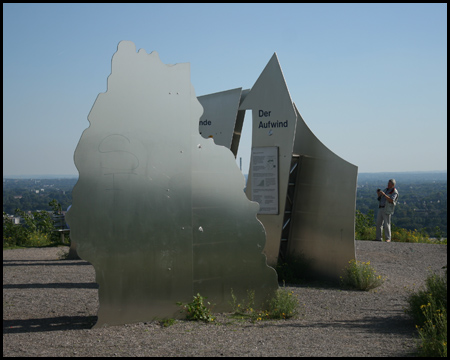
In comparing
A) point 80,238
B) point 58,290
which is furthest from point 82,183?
point 58,290

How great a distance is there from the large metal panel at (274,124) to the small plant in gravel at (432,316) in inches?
162

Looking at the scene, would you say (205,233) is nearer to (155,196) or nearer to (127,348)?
(155,196)

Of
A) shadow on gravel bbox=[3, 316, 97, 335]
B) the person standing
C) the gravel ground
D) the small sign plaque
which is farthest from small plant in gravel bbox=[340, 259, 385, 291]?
the person standing

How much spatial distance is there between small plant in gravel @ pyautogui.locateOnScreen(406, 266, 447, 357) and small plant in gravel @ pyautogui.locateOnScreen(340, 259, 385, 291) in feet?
8.47

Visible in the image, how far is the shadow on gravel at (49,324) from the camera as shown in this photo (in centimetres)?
705

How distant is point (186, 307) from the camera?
762cm

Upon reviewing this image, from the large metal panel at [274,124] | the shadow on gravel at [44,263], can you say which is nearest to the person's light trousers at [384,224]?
the large metal panel at [274,124]

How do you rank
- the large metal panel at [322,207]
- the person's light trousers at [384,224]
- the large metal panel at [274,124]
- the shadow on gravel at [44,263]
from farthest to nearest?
the person's light trousers at [384,224] < the shadow on gravel at [44,263] < the large metal panel at [274,124] < the large metal panel at [322,207]

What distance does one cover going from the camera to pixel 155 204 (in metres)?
7.46

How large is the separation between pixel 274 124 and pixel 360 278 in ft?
11.1

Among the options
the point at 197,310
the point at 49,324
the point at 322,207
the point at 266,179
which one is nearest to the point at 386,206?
the point at 322,207

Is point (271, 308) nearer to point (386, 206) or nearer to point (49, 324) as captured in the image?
point (49, 324)

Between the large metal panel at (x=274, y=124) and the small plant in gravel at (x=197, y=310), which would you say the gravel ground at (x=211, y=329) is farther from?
the large metal panel at (x=274, y=124)

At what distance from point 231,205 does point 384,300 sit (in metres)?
3.20
